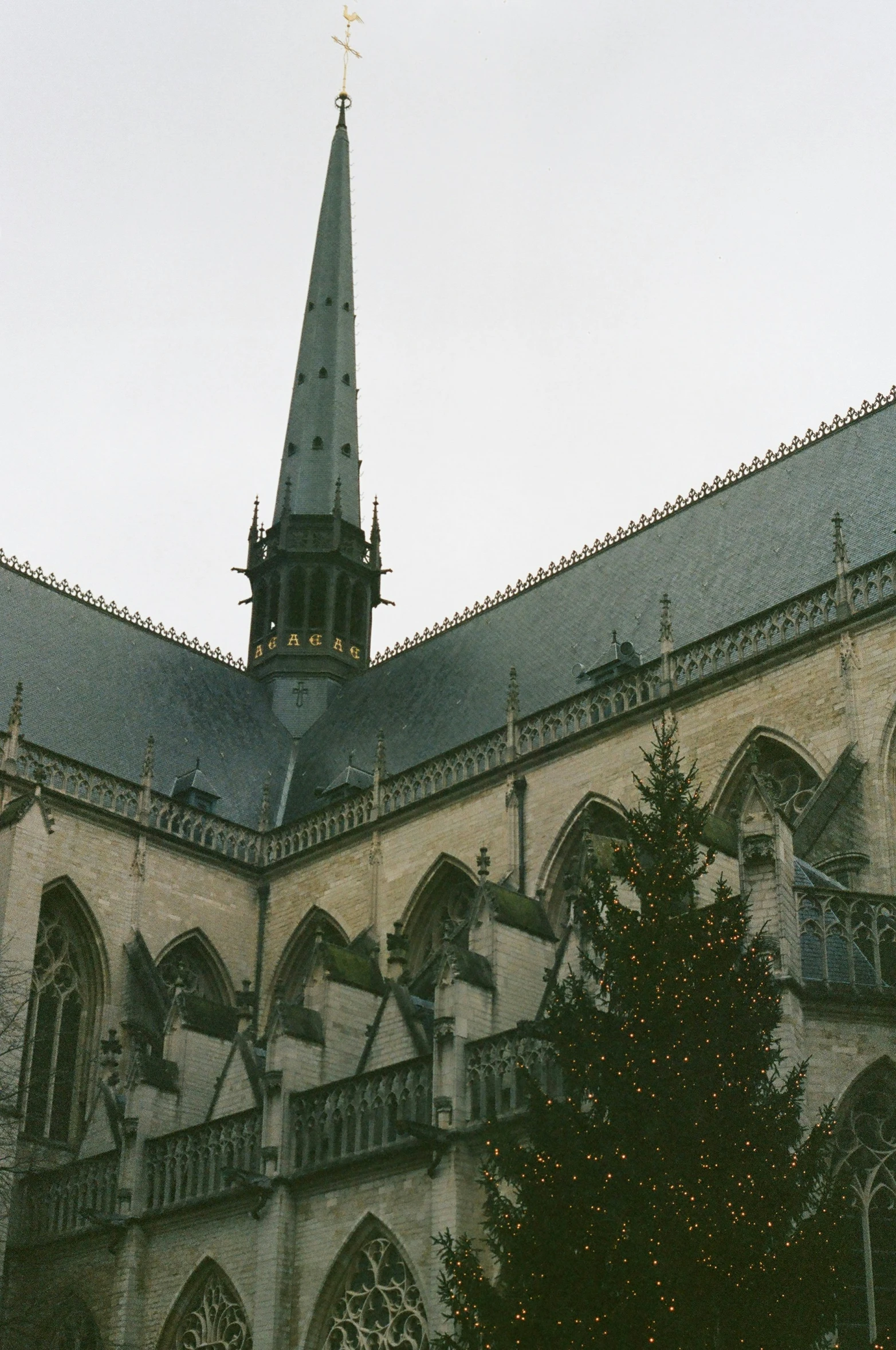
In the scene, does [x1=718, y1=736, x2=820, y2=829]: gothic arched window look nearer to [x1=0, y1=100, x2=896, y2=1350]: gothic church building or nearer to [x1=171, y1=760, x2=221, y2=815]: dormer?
[x1=0, y1=100, x2=896, y2=1350]: gothic church building

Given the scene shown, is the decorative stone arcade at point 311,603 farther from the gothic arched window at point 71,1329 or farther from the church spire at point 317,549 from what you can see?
the gothic arched window at point 71,1329

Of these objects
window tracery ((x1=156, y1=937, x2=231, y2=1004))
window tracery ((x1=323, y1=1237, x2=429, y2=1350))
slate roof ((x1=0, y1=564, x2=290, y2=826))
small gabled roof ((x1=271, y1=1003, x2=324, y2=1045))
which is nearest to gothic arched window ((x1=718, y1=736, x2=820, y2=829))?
small gabled roof ((x1=271, y1=1003, x2=324, y2=1045))

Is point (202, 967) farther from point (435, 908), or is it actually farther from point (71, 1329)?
point (71, 1329)

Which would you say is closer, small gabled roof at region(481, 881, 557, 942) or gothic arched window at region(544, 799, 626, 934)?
small gabled roof at region(481, 881, 557, 942)

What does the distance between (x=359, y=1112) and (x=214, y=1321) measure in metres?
2.83

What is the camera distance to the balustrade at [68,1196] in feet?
71.7

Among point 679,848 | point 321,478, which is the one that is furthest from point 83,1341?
point 321,478

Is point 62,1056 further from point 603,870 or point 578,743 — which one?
point 603,870

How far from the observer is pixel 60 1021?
87.1ft

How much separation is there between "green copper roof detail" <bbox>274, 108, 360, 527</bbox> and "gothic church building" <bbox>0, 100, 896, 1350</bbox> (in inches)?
3.6

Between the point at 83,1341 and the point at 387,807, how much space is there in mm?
9270

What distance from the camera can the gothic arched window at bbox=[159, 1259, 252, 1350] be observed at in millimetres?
19359

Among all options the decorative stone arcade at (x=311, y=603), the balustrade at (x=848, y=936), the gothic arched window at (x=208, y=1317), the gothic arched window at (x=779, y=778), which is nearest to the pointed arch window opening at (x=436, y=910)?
the gothic arched window at (x=779, y=778)

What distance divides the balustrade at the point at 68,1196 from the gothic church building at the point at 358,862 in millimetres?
53
